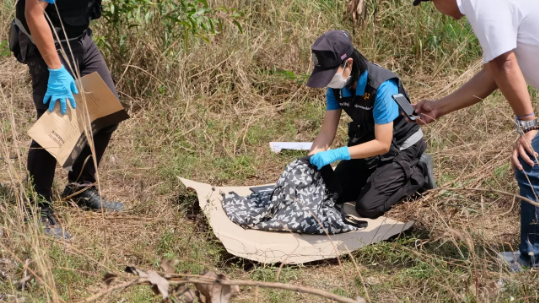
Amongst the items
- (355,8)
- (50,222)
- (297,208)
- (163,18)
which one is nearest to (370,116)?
(297,208)

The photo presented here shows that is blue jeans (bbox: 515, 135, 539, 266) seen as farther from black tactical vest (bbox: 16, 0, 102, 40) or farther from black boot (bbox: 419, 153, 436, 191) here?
black tactical vest (bbox: 16, 0, 102, 40)

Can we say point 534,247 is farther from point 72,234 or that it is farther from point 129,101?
point 129,101

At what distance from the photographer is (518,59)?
2.31 metres

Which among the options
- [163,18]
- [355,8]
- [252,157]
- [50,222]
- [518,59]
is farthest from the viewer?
[355,8]

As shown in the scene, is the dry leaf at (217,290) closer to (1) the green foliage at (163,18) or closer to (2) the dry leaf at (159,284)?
(2) the dry leaf at (159,284)

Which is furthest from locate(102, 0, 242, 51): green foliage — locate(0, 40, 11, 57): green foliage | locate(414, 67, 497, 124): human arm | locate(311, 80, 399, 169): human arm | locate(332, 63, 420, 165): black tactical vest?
locate(414, 67, 497, 124): human arm

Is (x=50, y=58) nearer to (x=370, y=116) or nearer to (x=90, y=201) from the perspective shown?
(x=90, y=201)

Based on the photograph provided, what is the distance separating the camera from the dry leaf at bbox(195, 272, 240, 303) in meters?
1.56

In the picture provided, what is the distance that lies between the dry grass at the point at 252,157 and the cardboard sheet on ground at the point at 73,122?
262 mm

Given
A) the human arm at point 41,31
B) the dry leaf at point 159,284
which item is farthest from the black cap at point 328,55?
the dry leaf at point 159,284

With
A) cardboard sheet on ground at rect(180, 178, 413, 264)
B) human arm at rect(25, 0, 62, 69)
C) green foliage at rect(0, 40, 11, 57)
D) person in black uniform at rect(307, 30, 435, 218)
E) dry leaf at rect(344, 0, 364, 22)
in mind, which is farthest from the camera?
dry leaf at rect(344, 0, 364, 22)

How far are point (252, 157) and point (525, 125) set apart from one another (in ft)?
7.50

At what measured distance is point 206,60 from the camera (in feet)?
16.3

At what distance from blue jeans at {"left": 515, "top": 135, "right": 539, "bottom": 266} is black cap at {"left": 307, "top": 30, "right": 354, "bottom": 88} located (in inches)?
42.8
